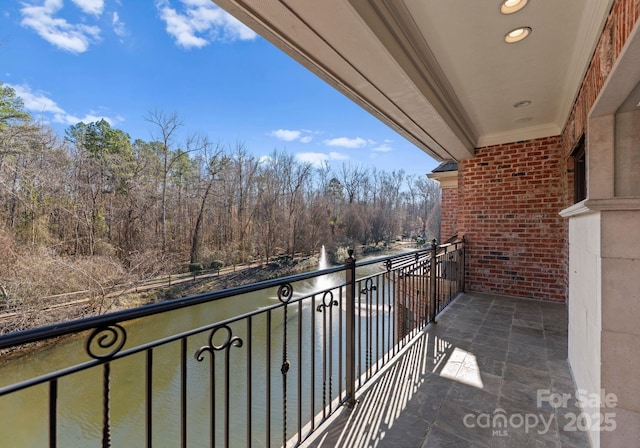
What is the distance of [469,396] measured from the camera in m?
1.83

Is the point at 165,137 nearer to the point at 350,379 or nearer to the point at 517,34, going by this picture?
the point at 517,34

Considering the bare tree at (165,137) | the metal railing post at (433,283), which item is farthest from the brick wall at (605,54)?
the bare tree at (165,137)

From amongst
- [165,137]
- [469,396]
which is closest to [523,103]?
[469,396]

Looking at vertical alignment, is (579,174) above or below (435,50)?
below

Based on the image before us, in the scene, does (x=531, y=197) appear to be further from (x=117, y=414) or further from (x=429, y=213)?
(x=429, y=213)

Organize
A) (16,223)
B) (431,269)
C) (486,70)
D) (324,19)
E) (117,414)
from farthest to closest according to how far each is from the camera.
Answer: (16,223), (117,414), (431,269), (486,70), (324,19)

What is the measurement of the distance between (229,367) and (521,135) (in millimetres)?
4878

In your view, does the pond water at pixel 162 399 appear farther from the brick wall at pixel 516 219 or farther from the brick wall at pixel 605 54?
the brick wall at pixel 605 54

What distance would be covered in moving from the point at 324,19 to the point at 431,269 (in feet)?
8.61

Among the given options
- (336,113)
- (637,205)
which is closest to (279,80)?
(336,113)

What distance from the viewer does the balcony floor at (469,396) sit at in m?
1.49

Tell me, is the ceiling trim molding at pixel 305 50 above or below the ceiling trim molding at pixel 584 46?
below

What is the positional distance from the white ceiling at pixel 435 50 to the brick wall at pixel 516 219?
882mm

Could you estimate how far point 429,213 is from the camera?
83.5 ft
